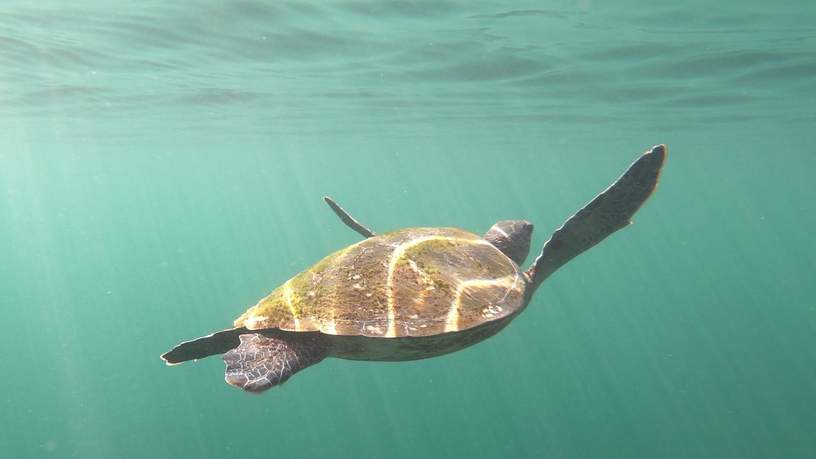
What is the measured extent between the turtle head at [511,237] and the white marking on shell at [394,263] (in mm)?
729

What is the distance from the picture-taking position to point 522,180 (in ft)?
233

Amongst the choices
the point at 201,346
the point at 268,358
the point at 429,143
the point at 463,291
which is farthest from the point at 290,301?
the point at 429,143

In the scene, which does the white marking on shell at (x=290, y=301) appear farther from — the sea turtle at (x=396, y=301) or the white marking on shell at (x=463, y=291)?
the white marking on shell at (x=463, y=291)

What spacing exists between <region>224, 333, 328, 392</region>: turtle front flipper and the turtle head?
2.54 m

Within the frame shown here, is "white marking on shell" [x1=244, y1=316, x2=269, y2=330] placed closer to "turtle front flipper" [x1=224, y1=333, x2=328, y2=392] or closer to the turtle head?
"turtle front flipper" [x1=224, y1=333, x2=328, y2=392]

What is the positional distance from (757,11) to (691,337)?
39.7 m

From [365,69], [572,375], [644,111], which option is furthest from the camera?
[572,375]

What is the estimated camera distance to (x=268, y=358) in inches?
131

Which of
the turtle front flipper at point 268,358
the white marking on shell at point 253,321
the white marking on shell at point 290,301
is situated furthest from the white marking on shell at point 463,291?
the white marking on shell at point 253,321

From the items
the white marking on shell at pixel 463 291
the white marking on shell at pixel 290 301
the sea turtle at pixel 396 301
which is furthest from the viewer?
the white marking on shell at pixel 290 301

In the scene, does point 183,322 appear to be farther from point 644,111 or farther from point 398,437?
point 644,111

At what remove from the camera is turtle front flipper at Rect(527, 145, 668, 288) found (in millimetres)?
3564

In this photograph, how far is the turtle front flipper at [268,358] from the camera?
9.80 ft

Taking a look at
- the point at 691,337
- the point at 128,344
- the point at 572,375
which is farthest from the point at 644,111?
the point at 128,344
